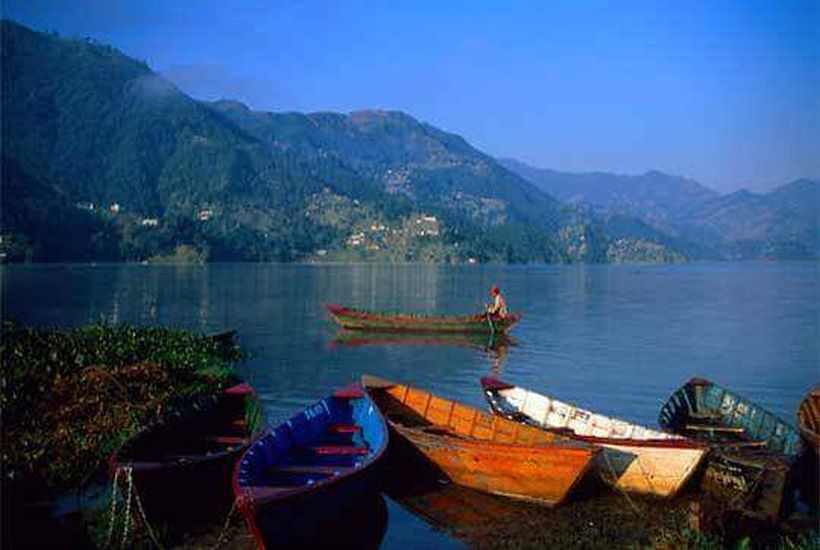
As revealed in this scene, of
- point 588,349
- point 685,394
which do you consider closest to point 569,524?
point 685,394

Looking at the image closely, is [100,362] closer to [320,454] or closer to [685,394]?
[320,454]

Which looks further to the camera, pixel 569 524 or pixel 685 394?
pixel 685 394

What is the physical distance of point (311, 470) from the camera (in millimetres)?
15828

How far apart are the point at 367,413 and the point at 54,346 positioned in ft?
46.7

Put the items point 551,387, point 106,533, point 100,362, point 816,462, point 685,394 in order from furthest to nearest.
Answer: point 551,387 < point 100,362 < point 685,394 < point 816,462 < point 106,533

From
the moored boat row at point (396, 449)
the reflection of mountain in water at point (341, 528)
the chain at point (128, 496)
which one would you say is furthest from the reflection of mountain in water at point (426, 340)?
the chain at point (128, 496)

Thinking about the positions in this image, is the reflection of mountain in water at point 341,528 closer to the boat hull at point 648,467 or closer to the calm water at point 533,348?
the calm water at point 533,348

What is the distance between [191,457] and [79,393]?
25.1 feet

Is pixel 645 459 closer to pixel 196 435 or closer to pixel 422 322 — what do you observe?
pixel 196 435

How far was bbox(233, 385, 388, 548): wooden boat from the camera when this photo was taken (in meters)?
12.6

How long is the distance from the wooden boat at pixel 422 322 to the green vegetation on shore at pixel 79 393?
24.2m

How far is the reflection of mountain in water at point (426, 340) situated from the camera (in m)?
50.0

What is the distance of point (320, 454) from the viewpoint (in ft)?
58.1

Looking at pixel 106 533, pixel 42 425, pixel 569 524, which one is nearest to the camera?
pixel 106 533
